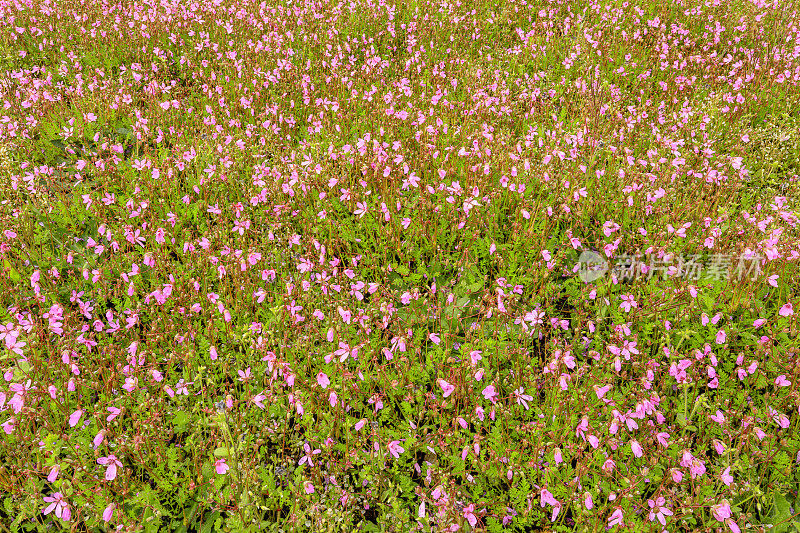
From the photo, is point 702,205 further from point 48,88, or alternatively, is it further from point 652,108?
point 48,88

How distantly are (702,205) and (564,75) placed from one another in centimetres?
350

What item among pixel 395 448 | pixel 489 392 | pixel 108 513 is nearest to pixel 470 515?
pixel 395 448

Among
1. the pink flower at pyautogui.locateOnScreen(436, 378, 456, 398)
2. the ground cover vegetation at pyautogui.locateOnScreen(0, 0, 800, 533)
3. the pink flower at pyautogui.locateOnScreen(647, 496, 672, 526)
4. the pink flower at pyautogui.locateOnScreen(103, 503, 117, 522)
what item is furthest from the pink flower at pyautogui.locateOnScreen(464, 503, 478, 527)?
the pink flower at pyautogui.locateOnScreen(103, 503, 117, 522)

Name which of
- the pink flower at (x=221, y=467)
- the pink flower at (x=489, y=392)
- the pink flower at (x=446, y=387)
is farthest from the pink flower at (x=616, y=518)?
the pink flower at (x=221, y=467)

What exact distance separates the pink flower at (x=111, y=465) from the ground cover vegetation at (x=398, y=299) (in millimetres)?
41

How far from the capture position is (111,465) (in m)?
2.67

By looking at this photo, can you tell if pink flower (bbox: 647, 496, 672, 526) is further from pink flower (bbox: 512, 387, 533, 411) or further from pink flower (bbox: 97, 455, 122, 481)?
pink flower (bbox: 97, 455, 122, 481)

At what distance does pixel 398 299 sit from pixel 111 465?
2.25 meters

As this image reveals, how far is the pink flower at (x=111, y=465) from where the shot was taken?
2630mm

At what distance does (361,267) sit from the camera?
14.2 ft

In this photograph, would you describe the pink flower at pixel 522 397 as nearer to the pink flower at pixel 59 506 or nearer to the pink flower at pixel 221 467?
the pink flower at pixel 221 467

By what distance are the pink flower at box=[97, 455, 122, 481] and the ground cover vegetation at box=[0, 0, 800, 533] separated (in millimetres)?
41

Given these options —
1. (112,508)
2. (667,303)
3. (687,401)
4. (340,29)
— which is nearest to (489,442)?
(687,401)

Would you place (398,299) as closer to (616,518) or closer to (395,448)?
(395,448)
